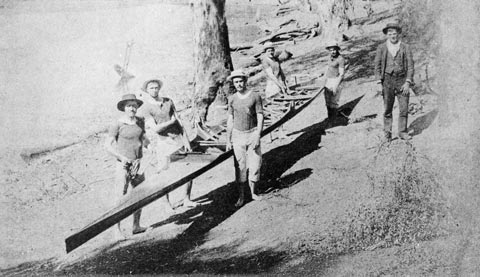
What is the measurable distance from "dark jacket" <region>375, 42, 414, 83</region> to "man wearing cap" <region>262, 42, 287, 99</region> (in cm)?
102

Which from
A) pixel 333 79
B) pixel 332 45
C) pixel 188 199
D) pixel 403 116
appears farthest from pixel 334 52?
pixel 188 199

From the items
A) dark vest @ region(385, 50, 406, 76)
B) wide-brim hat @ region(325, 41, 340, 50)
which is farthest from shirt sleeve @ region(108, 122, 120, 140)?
dark vest @ region(385, 50, 406, 76)

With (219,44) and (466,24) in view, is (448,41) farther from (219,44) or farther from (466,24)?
(219,44)

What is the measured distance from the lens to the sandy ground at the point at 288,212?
17.0ft

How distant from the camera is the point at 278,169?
17.9 ft

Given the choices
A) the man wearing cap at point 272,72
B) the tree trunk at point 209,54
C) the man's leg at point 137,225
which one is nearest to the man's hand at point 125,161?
the man's leg at point 137,225

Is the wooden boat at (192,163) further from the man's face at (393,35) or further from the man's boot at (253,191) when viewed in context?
the man's face at (393,35)

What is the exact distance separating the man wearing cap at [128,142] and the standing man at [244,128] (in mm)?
941

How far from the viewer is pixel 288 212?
5.27 meters

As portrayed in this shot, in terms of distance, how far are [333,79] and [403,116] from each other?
85 cm

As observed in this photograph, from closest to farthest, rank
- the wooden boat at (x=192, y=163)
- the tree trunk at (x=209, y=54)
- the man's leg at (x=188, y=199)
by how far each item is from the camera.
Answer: the wooden boat at (x=192, y=163), the man's leg at (x=188, y=199), the tree trunk at (x=209, y=54)

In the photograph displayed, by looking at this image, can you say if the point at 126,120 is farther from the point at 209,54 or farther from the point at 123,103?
the point at 209,54

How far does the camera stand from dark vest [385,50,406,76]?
529cm

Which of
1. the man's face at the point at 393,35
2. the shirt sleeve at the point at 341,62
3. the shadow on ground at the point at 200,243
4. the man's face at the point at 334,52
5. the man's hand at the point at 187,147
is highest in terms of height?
the man's face at the point at 393,35
